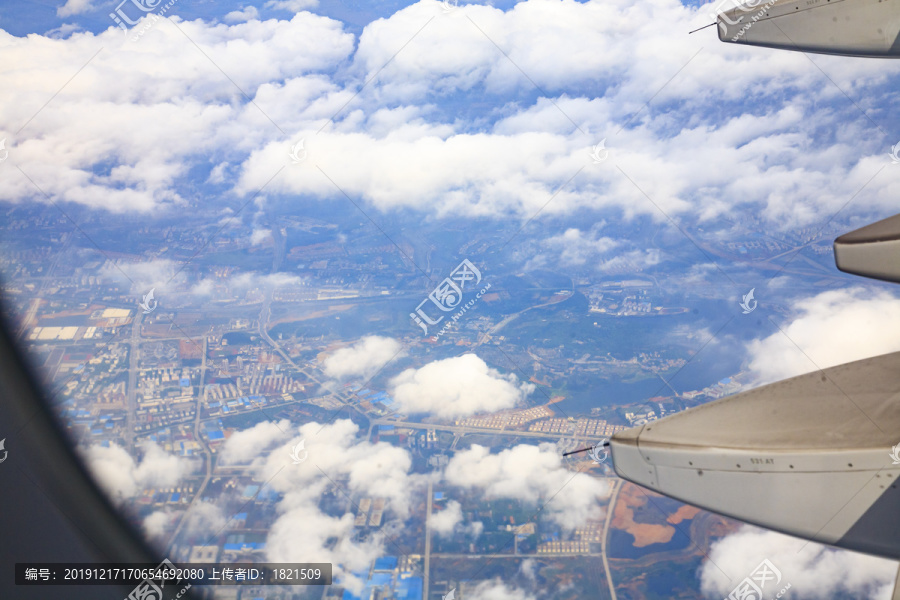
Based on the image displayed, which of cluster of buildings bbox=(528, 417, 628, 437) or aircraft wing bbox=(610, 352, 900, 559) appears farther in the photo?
cluster of buildings bbox=(528, 417, 628, 437)

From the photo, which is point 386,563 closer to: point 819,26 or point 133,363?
point 133,363

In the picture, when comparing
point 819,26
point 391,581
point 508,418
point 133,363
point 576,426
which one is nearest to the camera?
point 819,26

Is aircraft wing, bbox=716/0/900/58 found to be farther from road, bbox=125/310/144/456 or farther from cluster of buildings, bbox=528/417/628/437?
cluster of buildings, bbox=528/417/628/437

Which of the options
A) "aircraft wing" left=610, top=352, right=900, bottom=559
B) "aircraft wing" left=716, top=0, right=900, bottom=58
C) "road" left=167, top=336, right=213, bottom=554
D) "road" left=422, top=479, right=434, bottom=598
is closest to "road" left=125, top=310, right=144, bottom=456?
"road" left=167, top=336, right=213, bottom=554

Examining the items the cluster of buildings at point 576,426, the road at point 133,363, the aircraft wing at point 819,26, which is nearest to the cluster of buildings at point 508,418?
the cluster of buildings at point 576,426

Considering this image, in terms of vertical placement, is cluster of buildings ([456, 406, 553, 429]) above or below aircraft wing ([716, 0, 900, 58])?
below

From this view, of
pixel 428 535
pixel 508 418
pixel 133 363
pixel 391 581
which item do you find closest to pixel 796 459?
pixel 391 581

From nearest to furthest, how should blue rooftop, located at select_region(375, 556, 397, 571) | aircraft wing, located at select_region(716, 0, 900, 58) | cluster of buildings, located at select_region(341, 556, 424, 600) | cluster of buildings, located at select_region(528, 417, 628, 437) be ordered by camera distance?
aircraft wing, located at select_region(716, 0, 900, 58), cluster of buildings, located at select_region(341, 556, 424, 600), blue rooftop, located at select_region(375, 556, 397, 571), cluster of buildings, located at select_region(528, 417, 628, 437)

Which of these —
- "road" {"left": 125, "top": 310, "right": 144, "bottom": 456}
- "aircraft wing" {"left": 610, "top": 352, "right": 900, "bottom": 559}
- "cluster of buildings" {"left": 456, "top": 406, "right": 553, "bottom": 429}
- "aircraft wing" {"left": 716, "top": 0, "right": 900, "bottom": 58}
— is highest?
"aircraft wing" {"left": 716, "top": 0, "right": 900, "bottom": 58}
